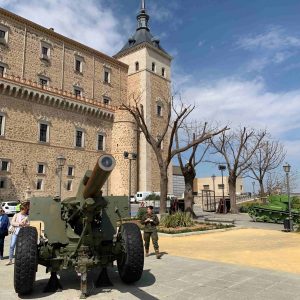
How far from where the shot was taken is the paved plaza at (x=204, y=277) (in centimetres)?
589

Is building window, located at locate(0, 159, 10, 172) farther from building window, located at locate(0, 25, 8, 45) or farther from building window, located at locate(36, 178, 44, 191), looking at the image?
building window, located at locate(0, 25, 8, 45)

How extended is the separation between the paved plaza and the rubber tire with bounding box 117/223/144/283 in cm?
21

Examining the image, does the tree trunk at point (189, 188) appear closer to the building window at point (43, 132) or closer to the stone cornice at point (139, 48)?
the building window at point (43, 132)

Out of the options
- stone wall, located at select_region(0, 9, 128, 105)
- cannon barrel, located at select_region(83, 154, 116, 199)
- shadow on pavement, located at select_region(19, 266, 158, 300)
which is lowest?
shadow on pavement, located at select_region(19, 266, 158, 300)

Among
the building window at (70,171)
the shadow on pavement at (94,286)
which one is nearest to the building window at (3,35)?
the building window at (70,171)

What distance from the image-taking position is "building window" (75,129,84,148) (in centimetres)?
4019

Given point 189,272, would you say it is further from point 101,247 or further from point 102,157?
point 102,157

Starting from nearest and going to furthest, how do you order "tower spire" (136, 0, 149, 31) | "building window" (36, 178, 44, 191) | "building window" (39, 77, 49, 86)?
"building window" (36, 178, 44, 191) < "building window" (39, 77, 49, 86) < "tower spire" (136, 0, 149, 31)

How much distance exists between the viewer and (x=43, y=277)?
23.8 ft

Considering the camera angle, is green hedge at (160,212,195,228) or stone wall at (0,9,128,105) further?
stone wall at (0,9,128,105)

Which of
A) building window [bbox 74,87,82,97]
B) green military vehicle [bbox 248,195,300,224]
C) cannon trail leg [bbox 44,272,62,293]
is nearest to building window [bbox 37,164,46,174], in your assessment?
building window [bbox 74,87,82,97]

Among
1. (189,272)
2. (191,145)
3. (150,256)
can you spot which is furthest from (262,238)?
(191,145)

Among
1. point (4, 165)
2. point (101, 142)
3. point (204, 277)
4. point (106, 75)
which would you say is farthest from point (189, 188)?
point (106, 75)

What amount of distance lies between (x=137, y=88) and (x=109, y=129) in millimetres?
7746
